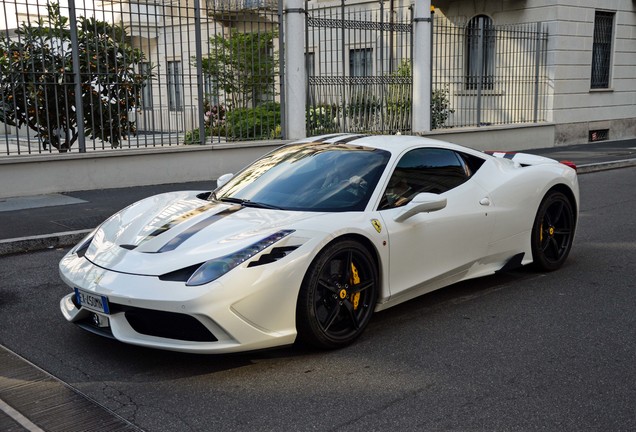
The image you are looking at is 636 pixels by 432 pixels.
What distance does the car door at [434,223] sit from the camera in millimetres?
4938

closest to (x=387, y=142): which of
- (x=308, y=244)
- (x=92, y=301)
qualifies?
(x=308, y=244)

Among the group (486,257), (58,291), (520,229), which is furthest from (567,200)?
(58,291)

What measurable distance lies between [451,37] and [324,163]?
1283cm

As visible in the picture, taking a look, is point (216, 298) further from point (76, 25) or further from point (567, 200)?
point (76, 25)

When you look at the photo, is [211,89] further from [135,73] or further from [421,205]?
[421,205]

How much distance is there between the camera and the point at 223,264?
409 cm

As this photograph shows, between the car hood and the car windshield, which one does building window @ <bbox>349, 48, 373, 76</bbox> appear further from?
the car hood

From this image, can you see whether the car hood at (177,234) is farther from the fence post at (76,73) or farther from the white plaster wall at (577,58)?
the white plaster wall at (577,58)

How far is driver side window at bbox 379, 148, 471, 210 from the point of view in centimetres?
511

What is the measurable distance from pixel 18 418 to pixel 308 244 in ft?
6.19

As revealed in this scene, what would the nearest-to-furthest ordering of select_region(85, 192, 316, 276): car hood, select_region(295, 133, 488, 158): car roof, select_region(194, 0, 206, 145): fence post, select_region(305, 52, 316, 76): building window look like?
select_region(85, 192, 316, 276): car hood
select_region(295, 133, 488, 158): car roof
select_region(194, 0, 206, 145): fence post
select_region(305, 52, 316, 76): building window

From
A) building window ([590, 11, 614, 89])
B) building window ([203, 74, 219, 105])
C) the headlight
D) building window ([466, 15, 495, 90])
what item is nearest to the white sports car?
the headlight

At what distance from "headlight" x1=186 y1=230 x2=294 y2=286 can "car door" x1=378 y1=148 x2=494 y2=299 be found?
1.04 metres

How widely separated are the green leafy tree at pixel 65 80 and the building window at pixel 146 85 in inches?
2.1
